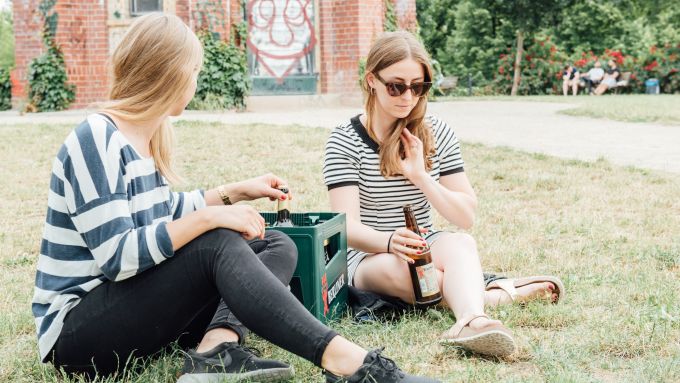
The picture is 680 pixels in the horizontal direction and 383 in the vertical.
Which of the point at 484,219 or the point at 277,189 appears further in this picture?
the point at 484,219

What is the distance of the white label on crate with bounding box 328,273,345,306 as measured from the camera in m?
3.41

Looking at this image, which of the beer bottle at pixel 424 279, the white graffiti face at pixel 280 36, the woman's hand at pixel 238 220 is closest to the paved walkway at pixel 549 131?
the white graffiti face at pixel 280 36

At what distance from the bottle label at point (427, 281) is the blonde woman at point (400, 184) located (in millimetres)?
50

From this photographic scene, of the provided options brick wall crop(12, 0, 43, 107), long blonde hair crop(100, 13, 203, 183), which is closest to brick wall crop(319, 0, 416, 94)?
brick wall crop(12, 0, 43, 107)

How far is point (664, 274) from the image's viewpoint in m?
4.28

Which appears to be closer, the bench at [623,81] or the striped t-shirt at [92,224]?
the striped t-shirt at [92,224]

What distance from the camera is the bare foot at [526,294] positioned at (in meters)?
3.68

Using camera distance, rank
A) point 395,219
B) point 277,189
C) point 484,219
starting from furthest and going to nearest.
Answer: point 484,219, point 395,219, point 277,189

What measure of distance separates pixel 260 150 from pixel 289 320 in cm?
673

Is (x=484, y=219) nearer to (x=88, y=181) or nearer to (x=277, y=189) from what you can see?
(x=277, y=189)

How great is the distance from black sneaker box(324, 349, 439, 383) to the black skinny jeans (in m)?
0.13

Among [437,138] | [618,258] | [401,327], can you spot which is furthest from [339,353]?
[618,258]

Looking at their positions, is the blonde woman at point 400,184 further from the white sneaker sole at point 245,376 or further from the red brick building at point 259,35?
the red brick building at point 259,35

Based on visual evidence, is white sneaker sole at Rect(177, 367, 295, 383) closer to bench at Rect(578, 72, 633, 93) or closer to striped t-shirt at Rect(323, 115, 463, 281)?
striped t-shirt at Rect(323, 115, 463, 281)
